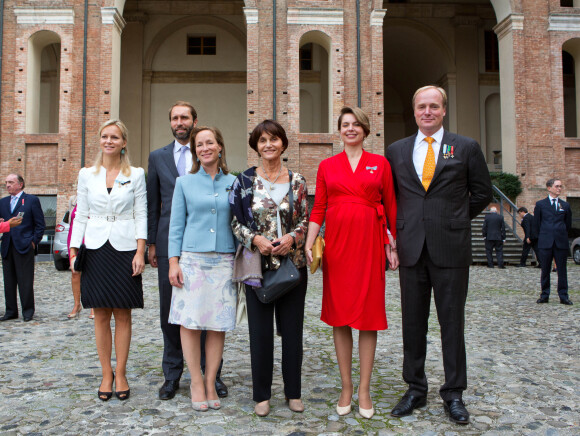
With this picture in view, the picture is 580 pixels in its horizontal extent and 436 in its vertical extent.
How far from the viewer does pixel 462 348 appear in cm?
341

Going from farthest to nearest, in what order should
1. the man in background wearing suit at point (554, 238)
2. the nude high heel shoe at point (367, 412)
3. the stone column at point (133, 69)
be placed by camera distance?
the stone column at point (133, 69), the man in background wearing suit at point (554, 238), the nude high heel shoe at point (367, 412)

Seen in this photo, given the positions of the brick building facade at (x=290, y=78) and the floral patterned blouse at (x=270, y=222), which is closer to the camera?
the floral patterned blouse at (x=270, y=222)

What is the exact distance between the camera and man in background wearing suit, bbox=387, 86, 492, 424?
339cm

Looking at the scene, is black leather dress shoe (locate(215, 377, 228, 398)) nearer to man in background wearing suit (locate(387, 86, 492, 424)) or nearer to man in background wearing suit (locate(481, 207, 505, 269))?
man in background wearing suit (locate(387, 86, 492, 424))

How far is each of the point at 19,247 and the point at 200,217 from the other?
4.85 meters

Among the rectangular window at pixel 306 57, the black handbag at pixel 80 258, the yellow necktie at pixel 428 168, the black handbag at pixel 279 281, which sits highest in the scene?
the rectangular window at pixel 306 57

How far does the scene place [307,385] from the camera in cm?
403

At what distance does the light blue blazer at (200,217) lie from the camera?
11.4ft

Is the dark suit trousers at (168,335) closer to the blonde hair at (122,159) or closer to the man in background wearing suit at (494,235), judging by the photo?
the blonde hair at (122,159)

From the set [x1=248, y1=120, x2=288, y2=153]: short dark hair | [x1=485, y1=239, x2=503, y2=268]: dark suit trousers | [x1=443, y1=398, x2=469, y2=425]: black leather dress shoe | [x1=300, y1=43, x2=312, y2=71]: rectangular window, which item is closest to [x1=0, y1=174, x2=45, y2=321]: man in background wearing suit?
[x1=248, y1=120, x2=288, y2=153]: short dark hair

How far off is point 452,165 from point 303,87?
20.9 m

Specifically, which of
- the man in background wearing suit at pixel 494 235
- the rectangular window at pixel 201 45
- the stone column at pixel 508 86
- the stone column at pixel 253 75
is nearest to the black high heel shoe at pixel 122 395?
the man in background wearing suit at pixel 494 235

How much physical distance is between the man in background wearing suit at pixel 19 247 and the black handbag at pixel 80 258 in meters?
4.02

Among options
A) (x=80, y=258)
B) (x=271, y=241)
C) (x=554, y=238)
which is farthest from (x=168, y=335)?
(x=554, y=238)
